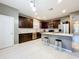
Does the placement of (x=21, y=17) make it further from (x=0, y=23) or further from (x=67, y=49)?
(x=67, y=49)

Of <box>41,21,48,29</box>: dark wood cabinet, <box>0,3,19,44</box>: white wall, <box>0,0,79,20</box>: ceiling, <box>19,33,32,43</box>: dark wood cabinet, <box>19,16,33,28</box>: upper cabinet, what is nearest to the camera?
<box>0,0,79,20</box>: ceiling

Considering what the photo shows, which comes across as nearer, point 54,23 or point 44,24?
point 54,23

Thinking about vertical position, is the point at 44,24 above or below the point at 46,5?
below

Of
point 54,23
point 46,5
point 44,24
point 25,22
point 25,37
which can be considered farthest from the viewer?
point 44,24

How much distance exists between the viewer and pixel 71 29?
8039 mm

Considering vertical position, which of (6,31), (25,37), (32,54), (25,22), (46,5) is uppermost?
(46,5)

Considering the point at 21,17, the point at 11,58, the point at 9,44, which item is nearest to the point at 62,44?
the point at 11,58

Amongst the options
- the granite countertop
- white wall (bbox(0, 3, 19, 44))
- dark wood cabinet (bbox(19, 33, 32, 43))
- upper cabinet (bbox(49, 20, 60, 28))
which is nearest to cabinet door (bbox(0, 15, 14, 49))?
white wall (bbox(0, 3, 19, 44))

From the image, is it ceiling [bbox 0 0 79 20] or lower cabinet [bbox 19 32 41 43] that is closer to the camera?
ceiling [bbox 0 0 79 20]

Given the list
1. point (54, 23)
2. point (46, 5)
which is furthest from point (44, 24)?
point (46, 5)

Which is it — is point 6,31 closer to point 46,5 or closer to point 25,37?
point 25,37

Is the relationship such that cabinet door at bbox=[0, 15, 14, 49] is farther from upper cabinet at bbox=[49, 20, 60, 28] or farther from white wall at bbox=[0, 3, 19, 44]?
upper cabinet at bbox=[49, 20, 60, 28]

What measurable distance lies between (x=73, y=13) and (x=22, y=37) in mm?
5726

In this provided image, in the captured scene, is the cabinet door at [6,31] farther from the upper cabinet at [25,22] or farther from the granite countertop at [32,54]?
the upper cabinet at [25,22]
